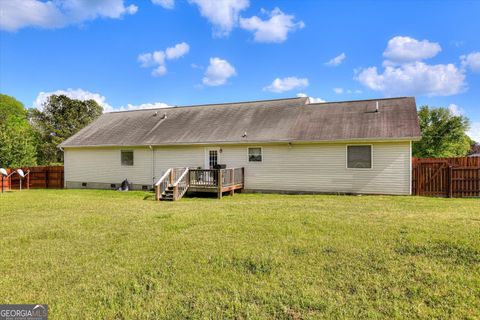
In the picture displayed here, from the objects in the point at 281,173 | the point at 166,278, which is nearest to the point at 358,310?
the point at 166,278

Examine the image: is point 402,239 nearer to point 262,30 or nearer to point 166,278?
point 166,278

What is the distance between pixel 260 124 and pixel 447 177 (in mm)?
8576

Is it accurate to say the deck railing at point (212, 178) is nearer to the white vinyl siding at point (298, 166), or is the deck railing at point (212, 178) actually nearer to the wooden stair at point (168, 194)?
the wooden stair at point (168, 194)

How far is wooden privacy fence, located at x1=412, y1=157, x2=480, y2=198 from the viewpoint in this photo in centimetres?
1152

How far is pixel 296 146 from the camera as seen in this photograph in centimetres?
1320

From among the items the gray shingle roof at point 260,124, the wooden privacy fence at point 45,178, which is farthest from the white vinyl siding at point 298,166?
the wooden privacy fence at point 45,178

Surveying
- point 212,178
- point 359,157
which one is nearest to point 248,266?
point 212,178

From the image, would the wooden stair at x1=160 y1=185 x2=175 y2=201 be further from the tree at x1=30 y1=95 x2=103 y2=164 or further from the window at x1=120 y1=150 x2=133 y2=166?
the tree at x1=30 y1=95 x2=103 y2=164

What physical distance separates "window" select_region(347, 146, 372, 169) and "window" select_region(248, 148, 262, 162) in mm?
4066

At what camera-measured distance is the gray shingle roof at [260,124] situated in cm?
1255

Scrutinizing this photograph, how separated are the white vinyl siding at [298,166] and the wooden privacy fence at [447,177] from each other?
2.22 ft

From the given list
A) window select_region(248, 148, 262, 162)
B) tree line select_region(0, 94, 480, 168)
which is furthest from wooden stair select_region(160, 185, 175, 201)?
tree line select_region(0, 94, 480, 168)

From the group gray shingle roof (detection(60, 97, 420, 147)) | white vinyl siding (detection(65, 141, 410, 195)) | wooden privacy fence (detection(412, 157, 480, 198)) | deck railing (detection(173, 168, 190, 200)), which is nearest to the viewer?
wooden privacy fence (detection(412, 157, 480, 198))

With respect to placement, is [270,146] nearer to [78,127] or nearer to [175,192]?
[175,192]
